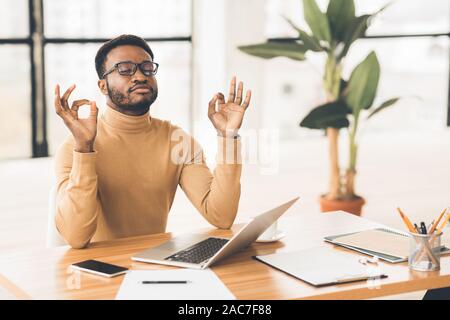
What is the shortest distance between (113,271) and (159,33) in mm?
4736

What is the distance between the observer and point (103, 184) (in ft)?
8.12

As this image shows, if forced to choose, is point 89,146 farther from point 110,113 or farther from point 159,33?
point 159,33

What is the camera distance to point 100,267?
200 centimetres

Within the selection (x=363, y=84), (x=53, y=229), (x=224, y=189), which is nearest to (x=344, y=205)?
(x=363, y=84)

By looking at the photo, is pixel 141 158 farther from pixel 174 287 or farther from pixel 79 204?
pixel 174 287

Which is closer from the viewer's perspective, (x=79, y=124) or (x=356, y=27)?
(x=79, y=124)

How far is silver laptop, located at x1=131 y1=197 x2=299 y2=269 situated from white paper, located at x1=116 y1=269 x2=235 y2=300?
0.19 feet

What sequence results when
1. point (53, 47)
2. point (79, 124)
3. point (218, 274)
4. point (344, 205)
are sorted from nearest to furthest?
point (218, 274)
point (79, 124)
point (344, 205)
point (53, 47)

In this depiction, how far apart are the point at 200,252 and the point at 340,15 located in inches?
96.7

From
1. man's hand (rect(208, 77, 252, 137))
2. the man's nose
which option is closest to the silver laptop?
man's hand (rect(208, 77, 252, 137))

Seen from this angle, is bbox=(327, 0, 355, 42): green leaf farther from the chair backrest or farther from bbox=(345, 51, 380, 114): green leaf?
the chair backrest

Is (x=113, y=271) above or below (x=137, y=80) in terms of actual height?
→ below

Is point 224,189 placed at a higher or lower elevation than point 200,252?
higher
